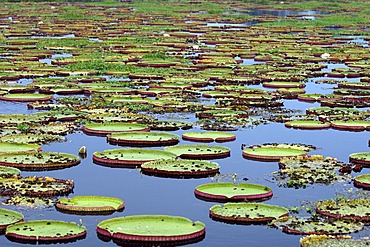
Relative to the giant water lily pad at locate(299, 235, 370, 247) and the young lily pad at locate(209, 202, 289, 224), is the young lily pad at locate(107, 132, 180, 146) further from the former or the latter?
the giant water lily pad at locate(299, 235, 370, 247)

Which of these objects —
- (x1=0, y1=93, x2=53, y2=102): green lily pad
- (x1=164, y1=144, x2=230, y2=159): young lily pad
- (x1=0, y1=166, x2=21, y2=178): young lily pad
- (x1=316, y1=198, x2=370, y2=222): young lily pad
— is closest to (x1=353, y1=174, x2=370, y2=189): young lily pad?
(x1=316, y1=198, x2=370, y2=222): young lily pad

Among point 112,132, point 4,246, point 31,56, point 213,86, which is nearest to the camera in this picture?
point 4,246

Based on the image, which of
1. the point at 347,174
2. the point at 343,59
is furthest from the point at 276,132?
the point at 343,59

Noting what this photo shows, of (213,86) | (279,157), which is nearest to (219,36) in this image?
(213,86)

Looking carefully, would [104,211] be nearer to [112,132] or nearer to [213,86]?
[112,132]

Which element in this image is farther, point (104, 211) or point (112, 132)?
point (112, 132)

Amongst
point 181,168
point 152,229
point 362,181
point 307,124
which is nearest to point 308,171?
point 362,181

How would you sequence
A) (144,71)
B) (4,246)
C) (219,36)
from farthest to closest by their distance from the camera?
(219,36)
(144,71)
(4,246)
